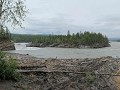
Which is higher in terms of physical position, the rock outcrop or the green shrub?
the green shrub

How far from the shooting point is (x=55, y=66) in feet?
55.1

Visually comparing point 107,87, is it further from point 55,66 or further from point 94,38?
point 94,38

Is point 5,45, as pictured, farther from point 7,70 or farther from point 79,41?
point 79,41

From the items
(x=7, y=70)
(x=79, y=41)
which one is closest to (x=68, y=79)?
(x=7, y=70)

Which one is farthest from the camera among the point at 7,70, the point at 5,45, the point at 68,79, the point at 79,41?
the point at 79,41

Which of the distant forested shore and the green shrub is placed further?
the distant forested shore

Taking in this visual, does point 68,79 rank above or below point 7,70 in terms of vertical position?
below

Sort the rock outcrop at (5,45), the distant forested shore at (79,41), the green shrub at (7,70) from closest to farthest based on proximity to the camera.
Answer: the green shrub at (7,70), the rock outcrop at (5,45), the distant forested shore at (79,41)

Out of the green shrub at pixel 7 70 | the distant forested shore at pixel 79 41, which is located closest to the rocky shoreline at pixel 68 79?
the green shrub at pixel 7 70

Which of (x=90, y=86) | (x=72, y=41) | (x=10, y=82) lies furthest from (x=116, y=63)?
(x=72, y=41)

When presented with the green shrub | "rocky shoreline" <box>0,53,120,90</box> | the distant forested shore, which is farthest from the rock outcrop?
the distant forested shore

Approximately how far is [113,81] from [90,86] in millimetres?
1311

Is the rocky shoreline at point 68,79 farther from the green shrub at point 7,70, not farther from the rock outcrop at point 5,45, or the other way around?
the rock outcrop at point 5,45

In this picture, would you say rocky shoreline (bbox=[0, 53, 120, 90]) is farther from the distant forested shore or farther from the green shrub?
the distant forested shore
